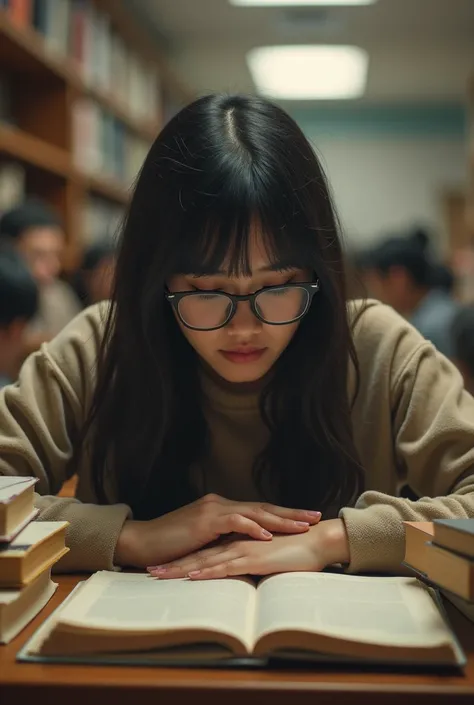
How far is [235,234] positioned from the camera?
985mm

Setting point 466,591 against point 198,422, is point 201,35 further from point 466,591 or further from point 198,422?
point 466,591

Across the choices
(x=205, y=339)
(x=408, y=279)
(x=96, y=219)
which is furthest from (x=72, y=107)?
(x=205, y=339)

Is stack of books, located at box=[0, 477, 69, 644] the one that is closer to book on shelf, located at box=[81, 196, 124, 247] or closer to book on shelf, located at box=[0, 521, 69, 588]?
book on shelf, located at box=[0, 521, 69, 588]

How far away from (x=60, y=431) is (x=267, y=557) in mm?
395

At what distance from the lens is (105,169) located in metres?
4.40

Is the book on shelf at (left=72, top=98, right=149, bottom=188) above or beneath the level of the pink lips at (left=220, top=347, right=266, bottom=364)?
above

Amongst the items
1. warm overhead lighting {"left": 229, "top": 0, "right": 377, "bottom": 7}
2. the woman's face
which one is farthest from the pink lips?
warm overhead lighting {"left": 229, "top": 0, "right": 377, "bottom": 7}

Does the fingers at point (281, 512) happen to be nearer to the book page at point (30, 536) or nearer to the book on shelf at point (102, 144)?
the book page at point (30, 536)

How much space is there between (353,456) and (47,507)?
40 cm

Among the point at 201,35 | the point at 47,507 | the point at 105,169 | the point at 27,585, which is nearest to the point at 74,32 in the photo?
the point at 105,169

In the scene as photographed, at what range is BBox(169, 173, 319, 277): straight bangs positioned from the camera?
3.23 feet

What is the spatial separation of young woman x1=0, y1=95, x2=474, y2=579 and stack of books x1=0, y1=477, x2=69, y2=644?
0.12m

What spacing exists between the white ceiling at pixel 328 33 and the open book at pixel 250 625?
16.0ft

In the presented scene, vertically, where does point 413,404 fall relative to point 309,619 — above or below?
above
